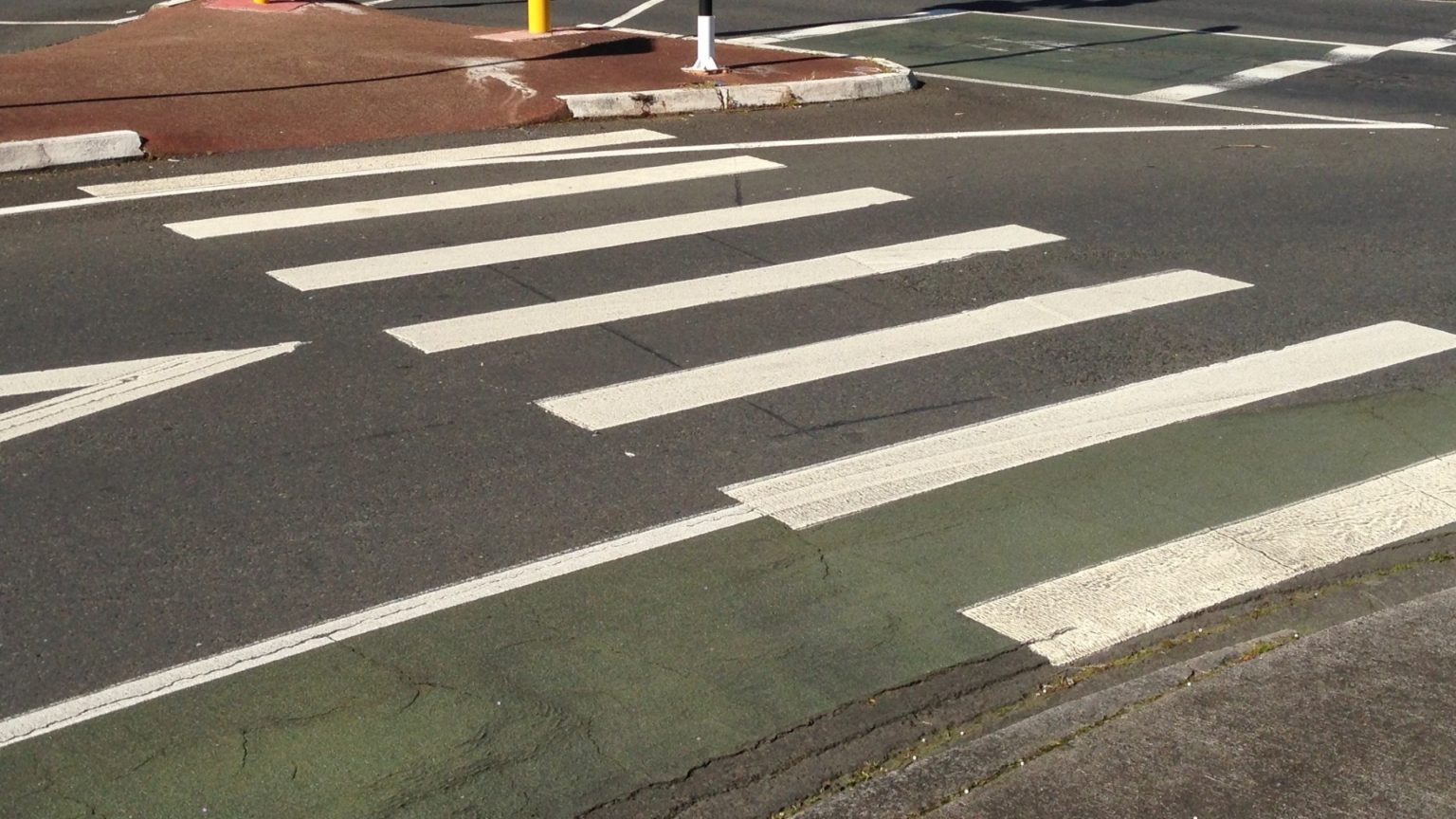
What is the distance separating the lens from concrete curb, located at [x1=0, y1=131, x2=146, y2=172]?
1070 cm

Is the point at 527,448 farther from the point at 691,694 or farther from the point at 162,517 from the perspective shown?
the point at 691,694

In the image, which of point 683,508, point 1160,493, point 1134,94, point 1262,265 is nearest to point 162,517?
point 683,508

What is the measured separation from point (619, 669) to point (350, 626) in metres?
0.90

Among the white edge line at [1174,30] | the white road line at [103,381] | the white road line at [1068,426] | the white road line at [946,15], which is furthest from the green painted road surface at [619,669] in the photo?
the white edge line at [1174,30]

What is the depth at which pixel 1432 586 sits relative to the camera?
5.68 metres

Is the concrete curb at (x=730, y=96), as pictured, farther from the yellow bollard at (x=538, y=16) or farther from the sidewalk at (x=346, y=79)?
the yellow bollard at (x=538, y=16)

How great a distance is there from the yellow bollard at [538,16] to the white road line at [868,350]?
27.9ft

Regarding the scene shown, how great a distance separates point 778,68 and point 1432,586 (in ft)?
34.1

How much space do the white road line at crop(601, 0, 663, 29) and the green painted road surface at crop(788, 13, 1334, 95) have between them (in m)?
2.37

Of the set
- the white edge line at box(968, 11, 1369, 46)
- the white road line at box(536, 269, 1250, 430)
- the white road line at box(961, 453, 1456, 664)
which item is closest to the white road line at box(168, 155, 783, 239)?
the white road line at box(536, 269, 1250, 430)

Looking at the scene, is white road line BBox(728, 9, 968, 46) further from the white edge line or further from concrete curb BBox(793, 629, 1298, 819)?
concrete curb BBox(793, 629, 1298, 819)

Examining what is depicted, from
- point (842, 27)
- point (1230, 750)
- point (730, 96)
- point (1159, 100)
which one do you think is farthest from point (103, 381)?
point (842, 27)

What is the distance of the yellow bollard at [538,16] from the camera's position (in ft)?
52.3

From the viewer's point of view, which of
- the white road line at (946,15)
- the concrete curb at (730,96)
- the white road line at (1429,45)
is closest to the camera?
the concrete curb at (730,96)
